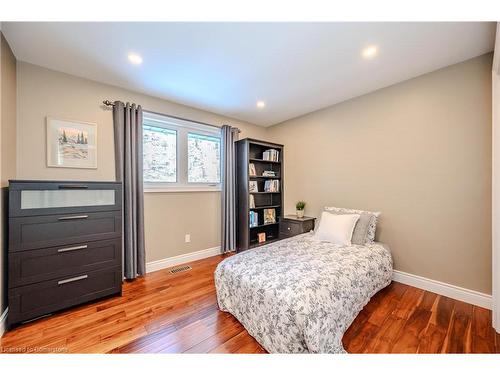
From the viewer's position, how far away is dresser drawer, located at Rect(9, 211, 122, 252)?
64.3 inches

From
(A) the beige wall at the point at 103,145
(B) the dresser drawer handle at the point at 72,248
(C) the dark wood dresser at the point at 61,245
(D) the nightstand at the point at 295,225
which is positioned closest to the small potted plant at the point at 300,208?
(D) the nightstand at the point at 295,225

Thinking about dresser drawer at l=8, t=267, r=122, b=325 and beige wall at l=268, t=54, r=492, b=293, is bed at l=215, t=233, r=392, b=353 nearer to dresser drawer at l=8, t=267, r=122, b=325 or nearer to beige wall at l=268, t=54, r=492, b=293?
beige wall at l=268, t=54, r=492, b=293

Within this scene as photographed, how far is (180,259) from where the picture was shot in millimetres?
2994

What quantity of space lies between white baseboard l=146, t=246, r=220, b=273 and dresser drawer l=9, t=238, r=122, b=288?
0.71 metres

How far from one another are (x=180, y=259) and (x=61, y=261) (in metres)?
1.42

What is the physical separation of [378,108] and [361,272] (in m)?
2.01

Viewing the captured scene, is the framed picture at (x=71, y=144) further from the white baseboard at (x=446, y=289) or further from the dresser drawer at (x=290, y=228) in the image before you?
the white baseboard at (x=446, y=289)

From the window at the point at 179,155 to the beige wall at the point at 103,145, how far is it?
0.45ft

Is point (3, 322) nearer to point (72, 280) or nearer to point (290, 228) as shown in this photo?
point (72, 280)

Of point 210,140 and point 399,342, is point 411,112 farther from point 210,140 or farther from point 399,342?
point 210,140

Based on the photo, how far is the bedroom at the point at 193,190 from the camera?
1.52m

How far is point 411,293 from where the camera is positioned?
2143 millimetres

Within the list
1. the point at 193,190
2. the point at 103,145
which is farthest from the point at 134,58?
the point at 193,190

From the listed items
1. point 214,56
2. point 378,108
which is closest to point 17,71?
point 214,56
